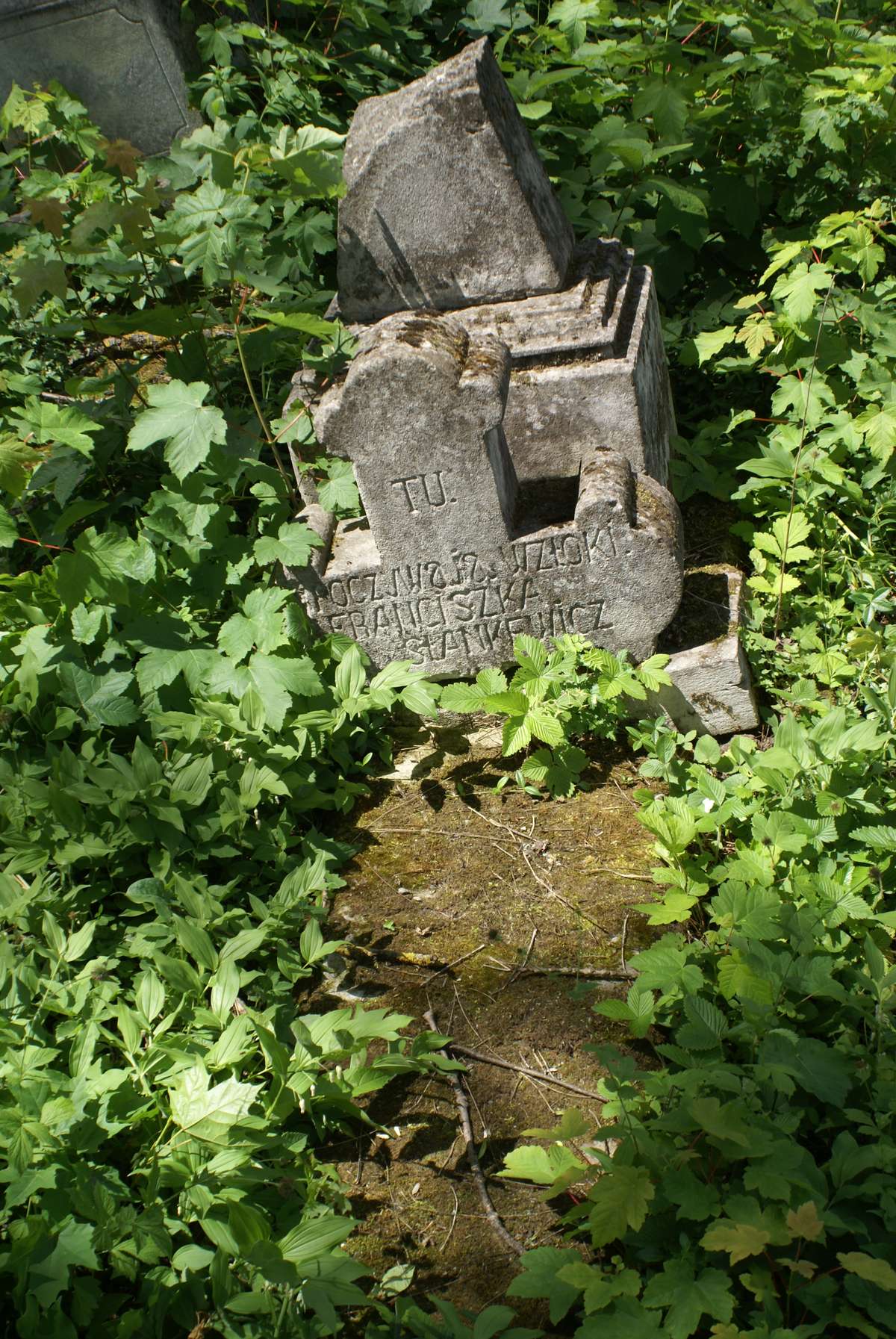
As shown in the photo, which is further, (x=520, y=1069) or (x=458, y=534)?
(x=458, y=534)

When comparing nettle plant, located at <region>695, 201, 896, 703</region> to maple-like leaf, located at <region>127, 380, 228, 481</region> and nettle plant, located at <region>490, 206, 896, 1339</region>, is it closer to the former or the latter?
nettle plant, located at <region>490, 206, 896, 1339</region>

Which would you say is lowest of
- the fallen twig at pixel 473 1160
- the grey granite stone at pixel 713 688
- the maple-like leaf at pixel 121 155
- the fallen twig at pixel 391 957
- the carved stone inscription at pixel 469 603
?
the fallen twig at pixel 473 1160

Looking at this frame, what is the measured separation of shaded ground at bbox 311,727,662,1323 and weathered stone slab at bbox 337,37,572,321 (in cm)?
148

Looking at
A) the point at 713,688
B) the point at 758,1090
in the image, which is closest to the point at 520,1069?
the point at 758,1090

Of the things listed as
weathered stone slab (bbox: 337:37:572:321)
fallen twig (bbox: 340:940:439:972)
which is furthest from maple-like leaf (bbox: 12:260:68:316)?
fallen twig (bbox: 340:940:439:972)

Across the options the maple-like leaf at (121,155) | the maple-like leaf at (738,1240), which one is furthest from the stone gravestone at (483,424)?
the maple-like leaf at (738,1240)

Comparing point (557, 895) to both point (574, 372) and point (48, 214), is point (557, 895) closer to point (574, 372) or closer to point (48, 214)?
point (574, 372)

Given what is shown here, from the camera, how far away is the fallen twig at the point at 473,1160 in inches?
82.5

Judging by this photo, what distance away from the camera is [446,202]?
332 cm

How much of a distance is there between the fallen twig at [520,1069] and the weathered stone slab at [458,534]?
1348mm

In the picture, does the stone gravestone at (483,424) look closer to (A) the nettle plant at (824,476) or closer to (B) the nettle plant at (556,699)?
(B) the nettle plant at (556,699)

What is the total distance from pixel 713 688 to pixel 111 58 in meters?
4.89

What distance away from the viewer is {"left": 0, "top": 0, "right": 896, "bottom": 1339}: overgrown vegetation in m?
1.90

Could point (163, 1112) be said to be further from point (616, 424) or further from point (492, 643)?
point (616, 424)
